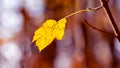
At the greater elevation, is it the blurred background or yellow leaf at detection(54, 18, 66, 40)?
yellow leaf at detection(54, 18, 66, 40)

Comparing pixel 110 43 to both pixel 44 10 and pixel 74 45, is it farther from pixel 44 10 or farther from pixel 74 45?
pixel 44 10

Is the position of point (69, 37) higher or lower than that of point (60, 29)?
lower

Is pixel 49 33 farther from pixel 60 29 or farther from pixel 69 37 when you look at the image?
pixel 69 37

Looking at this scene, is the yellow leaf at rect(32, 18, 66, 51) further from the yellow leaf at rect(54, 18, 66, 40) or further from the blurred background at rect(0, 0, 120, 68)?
the blurred background at rect(0, 0, 120, 68)

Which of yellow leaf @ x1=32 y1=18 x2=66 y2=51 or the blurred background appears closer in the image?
yellow leaf @ x1=32 y1=18 x2=66 y2=51

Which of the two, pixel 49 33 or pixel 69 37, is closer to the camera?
pixel 49 33

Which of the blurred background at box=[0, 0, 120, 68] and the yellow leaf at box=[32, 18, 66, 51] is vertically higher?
the yellow leaf at box=[32, 18, 66, 51]

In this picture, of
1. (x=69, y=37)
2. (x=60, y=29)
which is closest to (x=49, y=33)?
(x=60, y=29)

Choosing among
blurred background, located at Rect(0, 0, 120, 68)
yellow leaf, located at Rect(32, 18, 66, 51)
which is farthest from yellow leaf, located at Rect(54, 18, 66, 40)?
blurred background, located at Rect(0, 0, 120, 68)

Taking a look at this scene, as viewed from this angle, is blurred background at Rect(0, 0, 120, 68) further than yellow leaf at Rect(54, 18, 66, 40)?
Yes
